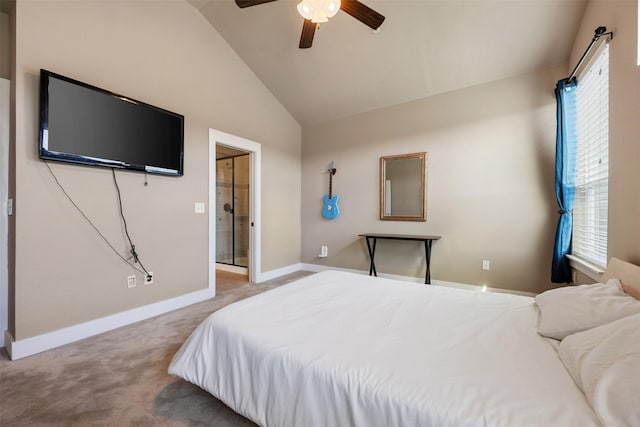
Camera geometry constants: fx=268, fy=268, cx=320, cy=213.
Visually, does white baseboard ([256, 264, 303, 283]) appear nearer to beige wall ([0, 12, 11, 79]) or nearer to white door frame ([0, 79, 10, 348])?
white door frame ([0, 79, 10, 348])

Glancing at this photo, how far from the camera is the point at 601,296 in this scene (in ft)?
3.78

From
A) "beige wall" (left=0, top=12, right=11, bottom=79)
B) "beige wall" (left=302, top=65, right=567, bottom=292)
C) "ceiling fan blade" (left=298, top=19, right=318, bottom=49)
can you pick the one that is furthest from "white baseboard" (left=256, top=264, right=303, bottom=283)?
"beige wall" (left=0, top=12, right=11, bottom=79)

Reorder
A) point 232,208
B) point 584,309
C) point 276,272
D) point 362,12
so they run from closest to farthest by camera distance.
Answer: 1. point 584,309
2. point 362,12
3. point 276,272
4. point 232,208

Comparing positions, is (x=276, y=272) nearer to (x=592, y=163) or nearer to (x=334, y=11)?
(x=334, y=11)

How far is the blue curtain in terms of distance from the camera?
8.13ft

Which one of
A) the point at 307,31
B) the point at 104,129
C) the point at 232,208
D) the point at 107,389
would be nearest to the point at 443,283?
the point at 307,31

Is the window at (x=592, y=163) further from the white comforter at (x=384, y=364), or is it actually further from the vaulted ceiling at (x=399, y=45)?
the white comforter at (x=384, y=364)

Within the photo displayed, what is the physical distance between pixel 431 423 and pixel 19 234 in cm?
273

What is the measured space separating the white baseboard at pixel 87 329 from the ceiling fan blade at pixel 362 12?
10.1ft

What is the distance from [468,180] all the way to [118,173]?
12.3 ft

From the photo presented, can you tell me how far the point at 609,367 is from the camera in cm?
75

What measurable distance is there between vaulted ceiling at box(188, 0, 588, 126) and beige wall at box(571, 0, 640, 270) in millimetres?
719

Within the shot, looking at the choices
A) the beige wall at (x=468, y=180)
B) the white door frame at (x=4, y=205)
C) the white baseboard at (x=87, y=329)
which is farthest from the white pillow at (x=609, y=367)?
the white door frame at (x=4, y=205)

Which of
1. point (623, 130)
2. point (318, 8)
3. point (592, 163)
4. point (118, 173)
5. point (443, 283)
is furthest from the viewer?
point (443, 283)
